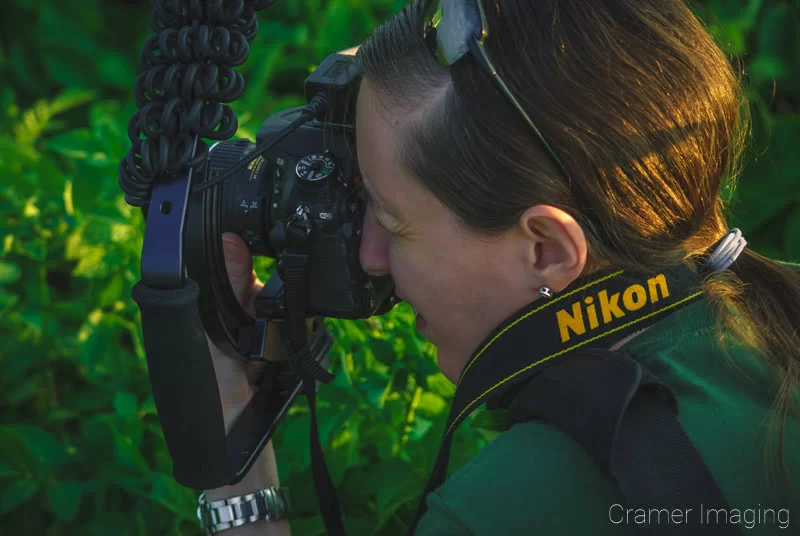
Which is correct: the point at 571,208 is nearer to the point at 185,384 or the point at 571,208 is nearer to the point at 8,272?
the point at 185,384

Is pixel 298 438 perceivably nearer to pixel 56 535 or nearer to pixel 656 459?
pixel 56 535

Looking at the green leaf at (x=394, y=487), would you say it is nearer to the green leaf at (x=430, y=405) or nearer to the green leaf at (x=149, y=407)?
the green leaf at (x=430, y=405)

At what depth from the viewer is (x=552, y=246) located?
3.49 ft

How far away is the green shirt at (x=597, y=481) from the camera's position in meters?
0.96

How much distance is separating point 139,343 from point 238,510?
516 millimetres

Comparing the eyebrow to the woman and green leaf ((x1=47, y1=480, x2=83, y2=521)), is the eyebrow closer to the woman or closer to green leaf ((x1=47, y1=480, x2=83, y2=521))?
the woman

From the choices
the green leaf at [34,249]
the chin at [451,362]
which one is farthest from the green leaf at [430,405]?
the green leaf at [34,249]

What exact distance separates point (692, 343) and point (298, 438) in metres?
0.78

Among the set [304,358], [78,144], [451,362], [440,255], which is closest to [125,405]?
[304,358]

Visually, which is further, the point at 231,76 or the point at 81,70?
the point at 81,70

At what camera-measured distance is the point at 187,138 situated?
44.3 inches

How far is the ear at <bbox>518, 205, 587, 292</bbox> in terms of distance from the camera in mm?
1021

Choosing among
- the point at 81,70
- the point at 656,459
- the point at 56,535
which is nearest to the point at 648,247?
the point at 656,459

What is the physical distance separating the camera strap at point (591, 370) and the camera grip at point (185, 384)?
31 cm
